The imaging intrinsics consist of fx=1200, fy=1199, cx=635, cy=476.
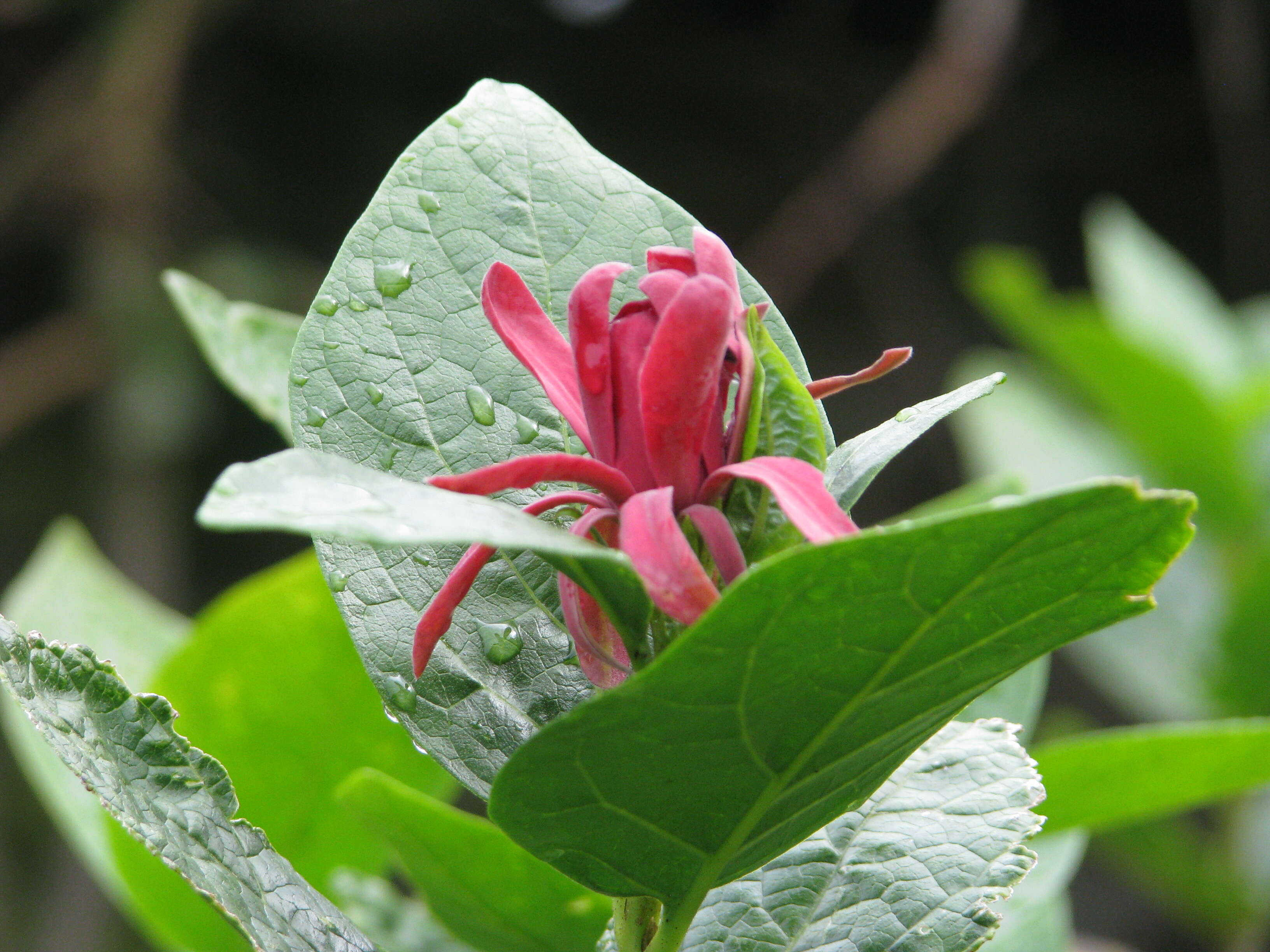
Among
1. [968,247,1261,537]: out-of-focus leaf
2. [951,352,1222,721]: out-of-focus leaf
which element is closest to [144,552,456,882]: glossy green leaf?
[951,352,1222,721]: out-of-focus leaf

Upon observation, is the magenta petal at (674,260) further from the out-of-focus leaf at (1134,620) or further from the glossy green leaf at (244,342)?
the out-of-focus leaf at (1134,620)

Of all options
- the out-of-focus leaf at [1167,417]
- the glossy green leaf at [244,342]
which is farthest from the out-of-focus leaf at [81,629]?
the out-of-focus leaf at [1167,417]

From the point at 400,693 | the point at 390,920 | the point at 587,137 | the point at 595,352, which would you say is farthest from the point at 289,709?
the point at 587,137

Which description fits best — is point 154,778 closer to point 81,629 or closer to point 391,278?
point 391,278

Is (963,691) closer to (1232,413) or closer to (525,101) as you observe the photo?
(525,101)

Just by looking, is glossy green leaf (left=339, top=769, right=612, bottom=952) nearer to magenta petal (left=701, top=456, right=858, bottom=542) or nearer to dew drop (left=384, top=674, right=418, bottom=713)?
dew drop (left=384, top=674, right=418, bottom=713)

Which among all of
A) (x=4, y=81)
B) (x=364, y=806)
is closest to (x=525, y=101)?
(x=364, y=806)
